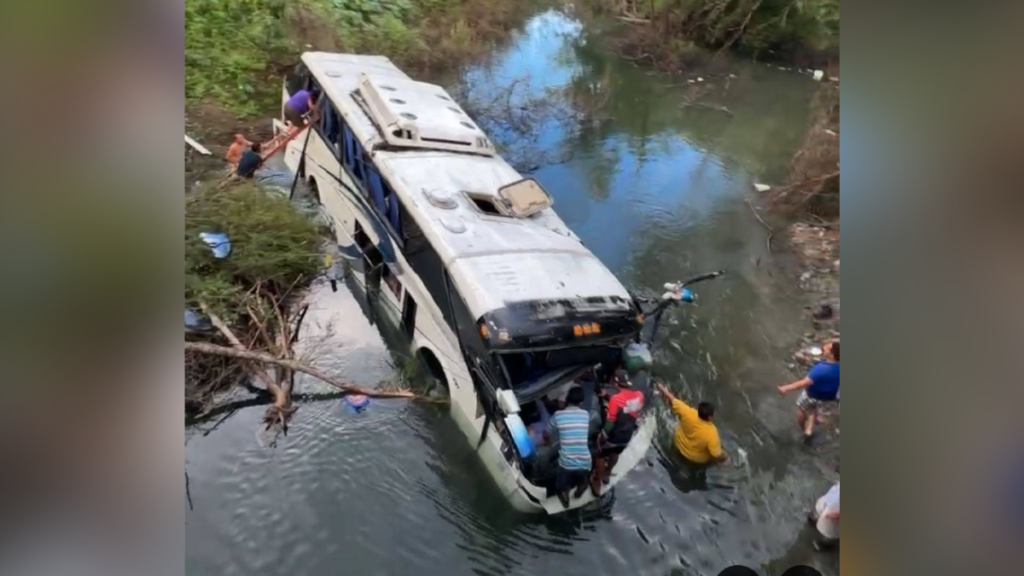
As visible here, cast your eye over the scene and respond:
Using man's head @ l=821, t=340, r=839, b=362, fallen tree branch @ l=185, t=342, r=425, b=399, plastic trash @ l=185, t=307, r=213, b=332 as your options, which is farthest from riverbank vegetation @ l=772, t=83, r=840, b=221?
plastic trash @ l=185, t=307, r=213, b=332

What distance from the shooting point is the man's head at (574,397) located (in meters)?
2.28

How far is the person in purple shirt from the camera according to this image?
7.79ft

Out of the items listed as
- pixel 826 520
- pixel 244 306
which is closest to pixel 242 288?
pixel 244 306

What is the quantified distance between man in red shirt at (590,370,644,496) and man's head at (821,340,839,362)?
64 cm

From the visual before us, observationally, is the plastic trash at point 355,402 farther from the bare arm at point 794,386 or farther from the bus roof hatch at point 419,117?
the bare arm at point 794,386

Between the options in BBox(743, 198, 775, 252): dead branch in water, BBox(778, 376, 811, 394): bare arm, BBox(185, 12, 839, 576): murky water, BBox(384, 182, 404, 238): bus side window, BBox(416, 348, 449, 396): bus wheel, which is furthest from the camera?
BBox(743, 198, 775, 252): dead branch in water

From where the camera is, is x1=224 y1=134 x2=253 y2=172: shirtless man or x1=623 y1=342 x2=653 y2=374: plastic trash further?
x1=623 y1=342 x2=653 y2=374: plastic trash

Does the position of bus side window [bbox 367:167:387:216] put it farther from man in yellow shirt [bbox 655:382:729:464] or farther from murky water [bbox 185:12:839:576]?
man in yellow shirt [bbox 655:382:729:464]

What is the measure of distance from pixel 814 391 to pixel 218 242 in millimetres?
1882

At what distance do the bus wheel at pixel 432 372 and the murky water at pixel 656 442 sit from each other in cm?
6

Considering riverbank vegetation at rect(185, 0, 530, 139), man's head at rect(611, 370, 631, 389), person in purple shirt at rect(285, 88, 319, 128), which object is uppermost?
riverbank vegetation at rect(185, 0, 530, 139)

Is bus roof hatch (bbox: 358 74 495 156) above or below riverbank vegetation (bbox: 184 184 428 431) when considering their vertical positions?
above

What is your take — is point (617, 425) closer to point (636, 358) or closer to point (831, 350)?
point (636, 358)

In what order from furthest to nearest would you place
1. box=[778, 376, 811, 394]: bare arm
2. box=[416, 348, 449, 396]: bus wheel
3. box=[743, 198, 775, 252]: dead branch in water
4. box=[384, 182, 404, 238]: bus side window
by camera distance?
1. box=[743, 198, 775, 252]: dead branch in water
2. box=[778, 376, 811, 394]: bare arm
3. box=[384, 182, 404, 238]: bus side window
4. box=[416, 348, 449, 396]: bus wheel
